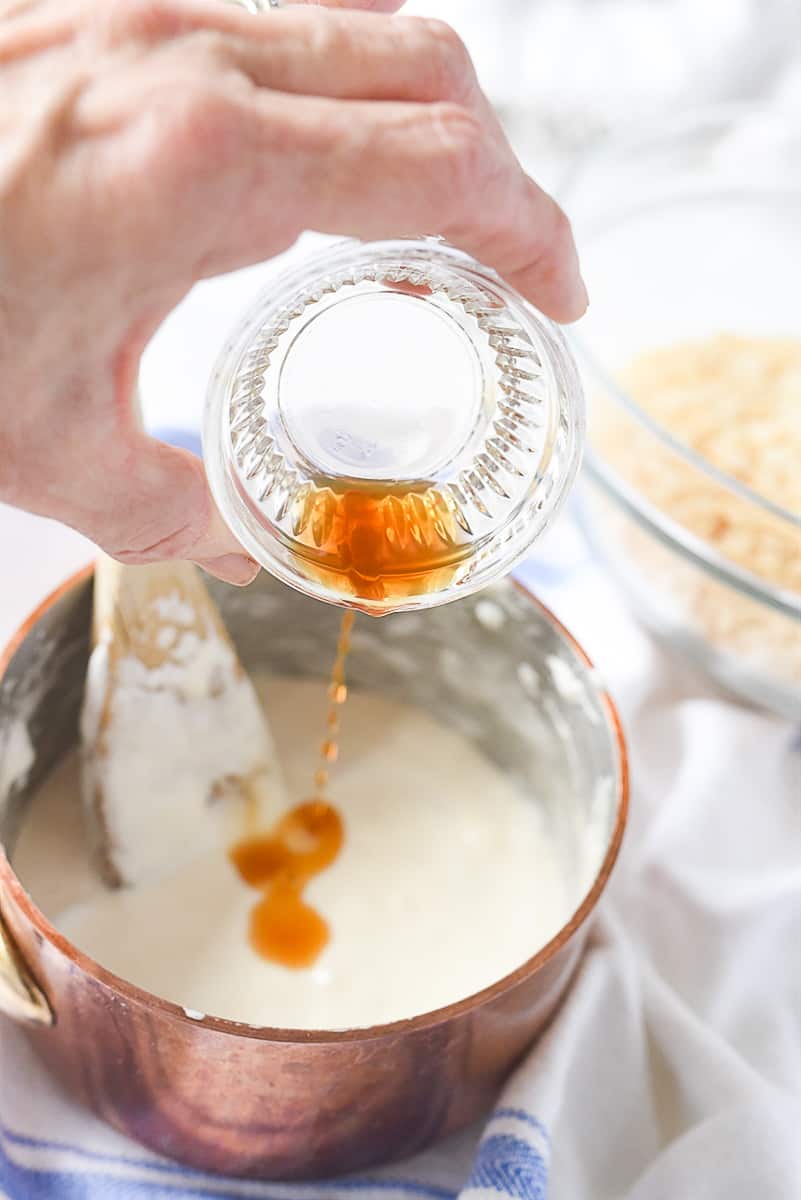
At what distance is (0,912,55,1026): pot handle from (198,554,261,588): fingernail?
16 cm

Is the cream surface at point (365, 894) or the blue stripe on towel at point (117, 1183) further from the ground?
the cream surface at point (365, 894)

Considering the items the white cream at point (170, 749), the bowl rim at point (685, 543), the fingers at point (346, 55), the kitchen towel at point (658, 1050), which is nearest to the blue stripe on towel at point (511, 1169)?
the kitchen towel at point (658, 1050)

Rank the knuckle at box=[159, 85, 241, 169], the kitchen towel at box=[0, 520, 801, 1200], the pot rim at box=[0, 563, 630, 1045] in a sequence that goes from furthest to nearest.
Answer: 1. the kitchen towel at box=[0, 520, 801, 1200]
2. the pot rim at box=[0, 563, 630, 1045]
3. the knuckle at box=[159, 85, 241, 169]

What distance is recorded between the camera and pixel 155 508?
428 mm

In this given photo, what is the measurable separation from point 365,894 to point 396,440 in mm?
256

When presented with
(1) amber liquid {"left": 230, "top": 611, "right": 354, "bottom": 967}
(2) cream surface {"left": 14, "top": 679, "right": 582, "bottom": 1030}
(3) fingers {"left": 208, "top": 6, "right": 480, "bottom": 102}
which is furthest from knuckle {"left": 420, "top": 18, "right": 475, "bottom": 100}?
(2) cream surface {"left": 14, "top": 679, "right": 582, "bottom": 1030}

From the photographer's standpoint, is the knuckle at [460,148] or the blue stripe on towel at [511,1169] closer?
the knuckle at [460,148]

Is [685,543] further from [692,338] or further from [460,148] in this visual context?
[460,148]

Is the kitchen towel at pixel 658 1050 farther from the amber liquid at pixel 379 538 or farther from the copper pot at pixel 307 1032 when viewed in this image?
the amber liquid at pixel 379 538

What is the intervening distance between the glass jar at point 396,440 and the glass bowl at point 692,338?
186mm

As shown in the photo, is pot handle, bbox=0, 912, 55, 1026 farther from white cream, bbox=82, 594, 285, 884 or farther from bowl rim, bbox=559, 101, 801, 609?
bowl rim, bbox=559, 101, 801, 609

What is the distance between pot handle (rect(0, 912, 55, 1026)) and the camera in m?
0.52

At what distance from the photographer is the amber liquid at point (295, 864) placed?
647mm

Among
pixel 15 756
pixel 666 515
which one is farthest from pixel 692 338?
pixel 15 756
